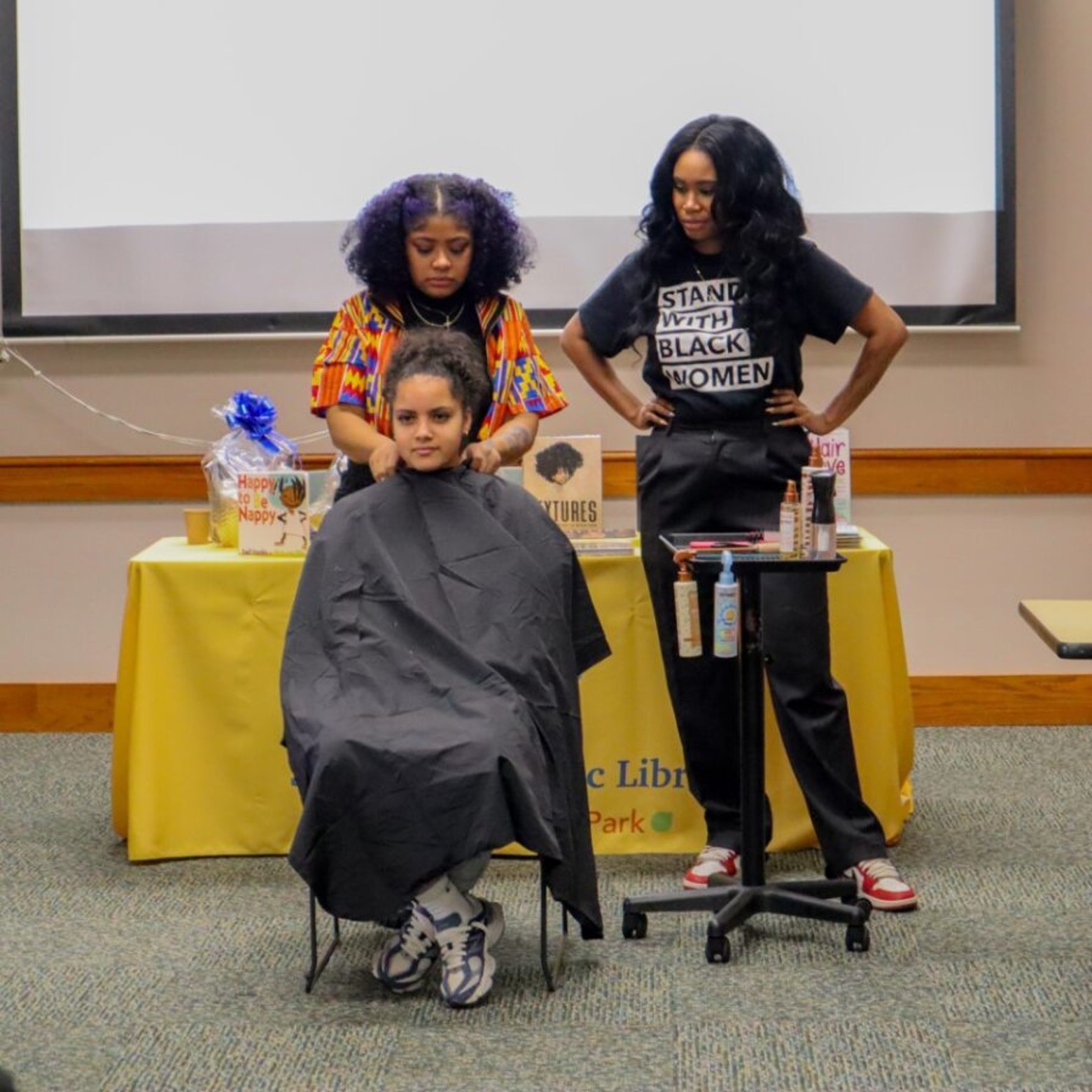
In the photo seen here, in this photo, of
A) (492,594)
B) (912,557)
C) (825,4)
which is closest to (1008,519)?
(912,557)

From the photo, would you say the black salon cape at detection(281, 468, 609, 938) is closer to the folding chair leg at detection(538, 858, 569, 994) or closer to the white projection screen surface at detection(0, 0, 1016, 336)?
the folding chair leg at detection(538, 858, 569, 994)

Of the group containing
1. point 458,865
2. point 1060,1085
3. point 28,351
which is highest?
point 28,351

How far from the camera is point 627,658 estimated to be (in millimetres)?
3389

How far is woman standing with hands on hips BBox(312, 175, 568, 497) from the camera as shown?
2990 mm

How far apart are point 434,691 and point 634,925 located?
1.87 feet

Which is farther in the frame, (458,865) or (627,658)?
(627,658)

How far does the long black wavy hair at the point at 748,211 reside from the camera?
9.55 feet

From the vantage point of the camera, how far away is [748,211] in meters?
2.94

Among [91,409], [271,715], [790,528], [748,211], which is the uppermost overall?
[748,211]

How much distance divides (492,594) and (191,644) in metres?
0.87

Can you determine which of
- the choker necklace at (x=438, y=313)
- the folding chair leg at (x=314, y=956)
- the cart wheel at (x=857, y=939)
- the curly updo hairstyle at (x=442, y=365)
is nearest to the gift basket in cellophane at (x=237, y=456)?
the choker necklace at (x=438, y=313)

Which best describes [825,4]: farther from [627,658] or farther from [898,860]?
[898,860]

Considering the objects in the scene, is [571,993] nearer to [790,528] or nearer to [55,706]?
[790,528]

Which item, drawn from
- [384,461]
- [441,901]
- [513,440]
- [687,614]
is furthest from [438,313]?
[441,901]
